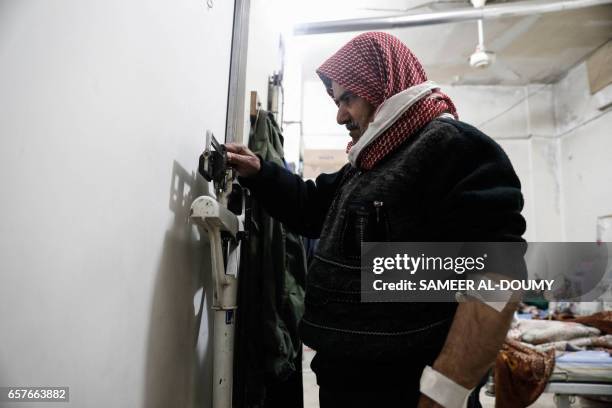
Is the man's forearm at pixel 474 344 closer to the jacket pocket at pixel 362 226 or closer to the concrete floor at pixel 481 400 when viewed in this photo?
the jacket pocket at pixel 362 226

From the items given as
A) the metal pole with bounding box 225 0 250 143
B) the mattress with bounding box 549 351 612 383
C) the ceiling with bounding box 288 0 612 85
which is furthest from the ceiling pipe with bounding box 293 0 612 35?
the mattress with bounding box 549 351 612 383

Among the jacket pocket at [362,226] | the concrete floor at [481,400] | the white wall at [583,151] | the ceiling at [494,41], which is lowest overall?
the concrete floor at [481,400]

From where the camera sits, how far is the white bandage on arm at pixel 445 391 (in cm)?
57

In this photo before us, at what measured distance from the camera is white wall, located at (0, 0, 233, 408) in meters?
0.34

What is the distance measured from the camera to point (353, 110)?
0.88m

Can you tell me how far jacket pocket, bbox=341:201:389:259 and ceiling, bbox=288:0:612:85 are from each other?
240cm

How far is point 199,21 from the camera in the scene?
82 centimetres

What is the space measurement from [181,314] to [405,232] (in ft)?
1.55

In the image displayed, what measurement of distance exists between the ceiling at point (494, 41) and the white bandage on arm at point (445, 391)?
267 centimetres

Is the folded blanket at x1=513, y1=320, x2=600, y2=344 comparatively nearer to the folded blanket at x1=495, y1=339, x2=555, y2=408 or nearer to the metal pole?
the folded blanket at x1=495, y1=339, x2=555, y2=408

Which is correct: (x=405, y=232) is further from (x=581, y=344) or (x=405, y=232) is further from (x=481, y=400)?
(x=481, y=400)

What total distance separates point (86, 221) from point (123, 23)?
10.9 inches

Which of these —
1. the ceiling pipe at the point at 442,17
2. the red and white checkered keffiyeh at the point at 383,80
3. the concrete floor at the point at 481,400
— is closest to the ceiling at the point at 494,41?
the ceiling pipe at the point at 442,17

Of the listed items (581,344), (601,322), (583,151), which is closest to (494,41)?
(583,151)
